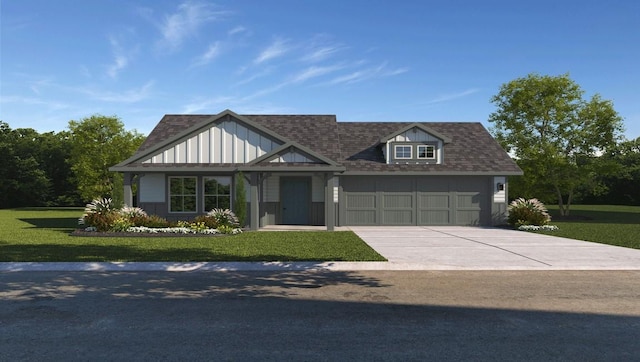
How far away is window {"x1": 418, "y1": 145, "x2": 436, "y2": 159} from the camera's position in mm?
24797

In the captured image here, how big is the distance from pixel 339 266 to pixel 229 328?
4.88 metres

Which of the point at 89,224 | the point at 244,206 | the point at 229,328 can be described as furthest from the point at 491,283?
the point at 89,224

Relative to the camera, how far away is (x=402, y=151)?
2491 centimetres

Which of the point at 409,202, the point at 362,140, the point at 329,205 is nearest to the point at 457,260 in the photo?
the point at 329,205

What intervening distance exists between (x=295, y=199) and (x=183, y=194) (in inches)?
224

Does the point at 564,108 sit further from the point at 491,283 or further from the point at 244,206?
the point at 491,283

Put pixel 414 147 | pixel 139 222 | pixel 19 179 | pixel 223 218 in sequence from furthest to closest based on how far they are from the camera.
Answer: pixel 19 179 → pixel 414 147 → pixel 223 218 → pixel 139 222

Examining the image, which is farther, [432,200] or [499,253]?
[432,200]

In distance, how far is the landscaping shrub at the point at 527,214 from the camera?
21766mm

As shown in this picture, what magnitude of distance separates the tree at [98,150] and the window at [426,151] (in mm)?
32201

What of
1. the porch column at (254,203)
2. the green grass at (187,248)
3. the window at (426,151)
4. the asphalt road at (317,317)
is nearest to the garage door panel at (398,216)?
the window at (426,151)

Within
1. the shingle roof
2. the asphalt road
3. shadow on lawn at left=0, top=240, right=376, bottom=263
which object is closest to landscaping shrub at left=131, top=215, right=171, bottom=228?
shadow on lawn at left=0, top=240, right=376, bottom=263

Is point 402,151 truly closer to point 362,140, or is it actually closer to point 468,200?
point 362,140

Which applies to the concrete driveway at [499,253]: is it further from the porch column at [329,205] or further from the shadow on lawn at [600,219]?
the shadow on lawn at [600,219]
